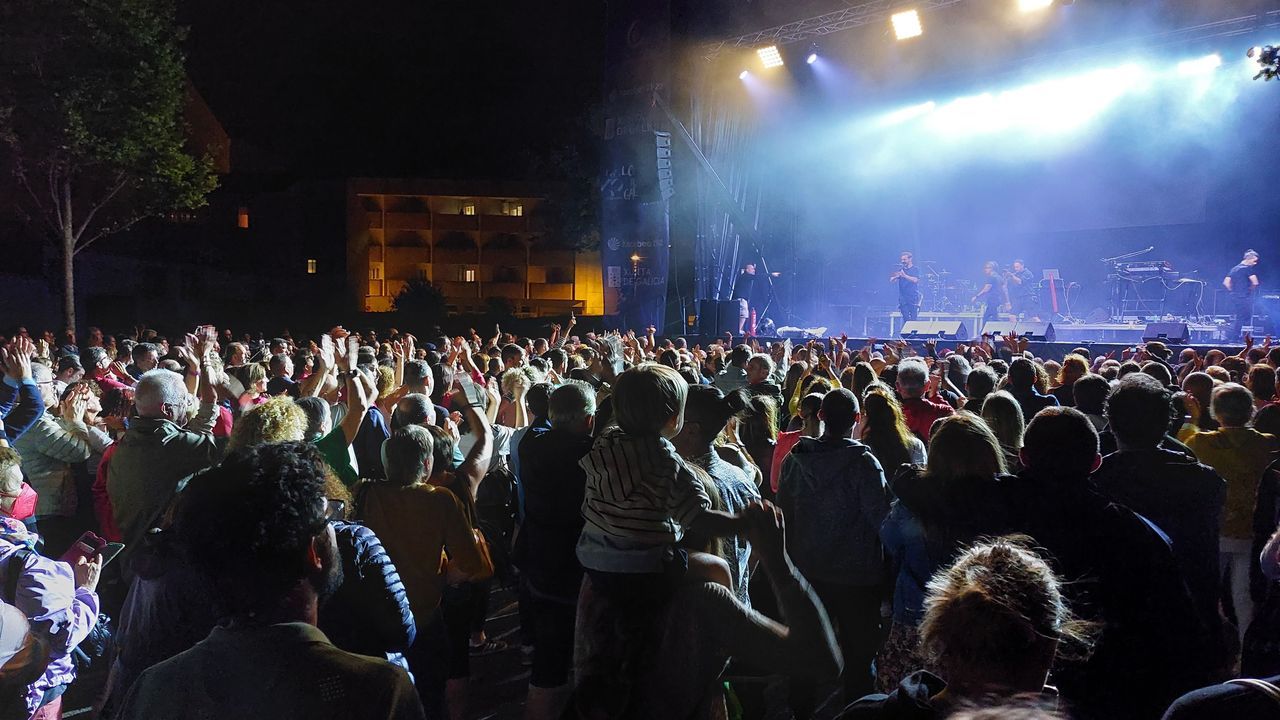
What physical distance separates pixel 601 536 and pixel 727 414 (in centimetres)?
75

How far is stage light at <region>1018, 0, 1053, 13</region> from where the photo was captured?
531 inches

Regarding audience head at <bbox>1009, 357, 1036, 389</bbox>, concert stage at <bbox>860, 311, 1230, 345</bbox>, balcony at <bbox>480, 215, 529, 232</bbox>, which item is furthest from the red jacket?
balcony at <bbox>480, 215, 529, 232</bbox>

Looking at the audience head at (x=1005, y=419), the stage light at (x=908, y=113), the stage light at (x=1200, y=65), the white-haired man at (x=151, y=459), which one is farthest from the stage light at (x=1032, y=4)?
the white-haired man at (x=151, y=459)

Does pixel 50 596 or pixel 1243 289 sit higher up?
pixel 1243 289

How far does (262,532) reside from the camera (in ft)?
4.59

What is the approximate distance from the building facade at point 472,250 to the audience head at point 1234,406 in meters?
37.6

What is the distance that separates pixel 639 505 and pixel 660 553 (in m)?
0.16

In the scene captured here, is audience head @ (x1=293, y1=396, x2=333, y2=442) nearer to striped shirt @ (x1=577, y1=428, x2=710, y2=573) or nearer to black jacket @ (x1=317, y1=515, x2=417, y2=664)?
black jacket @ (x1=317, y1=515, x2=417, y2=664)

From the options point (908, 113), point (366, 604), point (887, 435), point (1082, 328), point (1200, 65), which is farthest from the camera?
point (908, 113)

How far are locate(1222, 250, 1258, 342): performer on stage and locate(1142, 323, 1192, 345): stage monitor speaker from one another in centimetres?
122

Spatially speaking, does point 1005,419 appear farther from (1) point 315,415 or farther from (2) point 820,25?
(2) point 820,25

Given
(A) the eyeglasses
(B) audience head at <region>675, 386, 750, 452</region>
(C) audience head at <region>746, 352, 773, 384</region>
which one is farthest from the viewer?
(C) audience head at <region>746, 352, 773, 384</region>

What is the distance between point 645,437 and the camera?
2557 mm

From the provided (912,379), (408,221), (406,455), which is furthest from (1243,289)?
(408,221)
